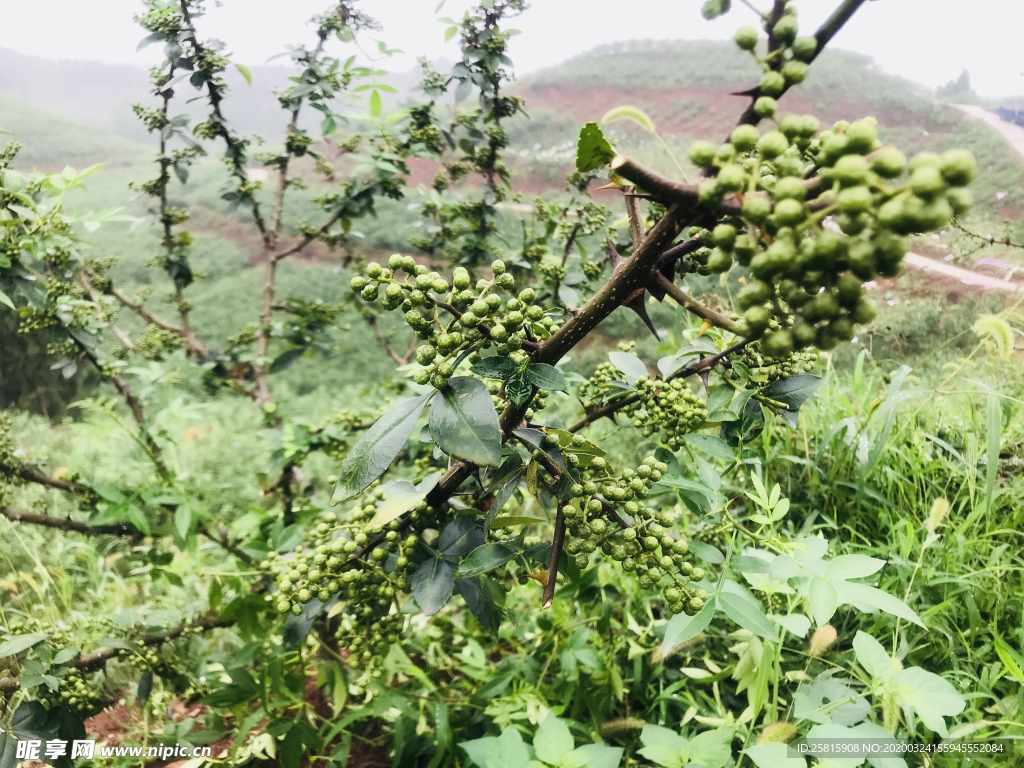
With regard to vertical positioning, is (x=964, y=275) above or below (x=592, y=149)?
below

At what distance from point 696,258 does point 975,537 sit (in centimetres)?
148

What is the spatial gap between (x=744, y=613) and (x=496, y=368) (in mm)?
592

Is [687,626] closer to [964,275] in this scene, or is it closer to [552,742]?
[552,742]

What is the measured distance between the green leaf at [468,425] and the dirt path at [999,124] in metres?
3.57

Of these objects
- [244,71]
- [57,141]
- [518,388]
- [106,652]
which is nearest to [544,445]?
[518,388]

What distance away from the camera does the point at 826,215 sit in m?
0.36

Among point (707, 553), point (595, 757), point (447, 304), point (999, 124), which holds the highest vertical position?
point (999, 124)

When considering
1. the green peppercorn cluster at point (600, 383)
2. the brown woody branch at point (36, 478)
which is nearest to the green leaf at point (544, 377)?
the green peppercorn cluster at point (600, 383)

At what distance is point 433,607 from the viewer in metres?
0.78

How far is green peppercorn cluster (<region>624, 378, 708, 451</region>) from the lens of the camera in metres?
0.87

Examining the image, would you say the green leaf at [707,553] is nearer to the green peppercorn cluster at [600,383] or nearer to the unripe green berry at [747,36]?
the green peppercorn cluster at [600,383]

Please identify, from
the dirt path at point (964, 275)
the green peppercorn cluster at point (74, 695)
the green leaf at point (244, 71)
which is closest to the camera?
the green peppercorn cluster at point (74, 695)

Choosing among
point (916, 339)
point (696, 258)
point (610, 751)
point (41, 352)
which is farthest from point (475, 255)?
point (41, 352)

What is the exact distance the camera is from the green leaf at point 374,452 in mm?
605
